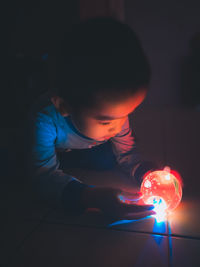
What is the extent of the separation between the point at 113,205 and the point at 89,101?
11.0 inches

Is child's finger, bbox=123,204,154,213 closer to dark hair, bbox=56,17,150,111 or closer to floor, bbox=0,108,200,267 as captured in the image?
floor, bbox=0,108,200,267

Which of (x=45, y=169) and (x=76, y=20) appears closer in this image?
(x=45, y=169)

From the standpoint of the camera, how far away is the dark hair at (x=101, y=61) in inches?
20.7

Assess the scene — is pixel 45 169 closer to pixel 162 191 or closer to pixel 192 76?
pixel 162 191

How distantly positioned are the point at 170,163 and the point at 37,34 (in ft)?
3.86

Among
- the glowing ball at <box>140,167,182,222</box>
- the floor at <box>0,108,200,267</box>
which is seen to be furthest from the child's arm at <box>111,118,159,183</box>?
the glowing ball at <box>140,167,182,222</box>

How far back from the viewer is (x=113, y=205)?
2.06 feet

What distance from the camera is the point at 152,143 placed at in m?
1.34

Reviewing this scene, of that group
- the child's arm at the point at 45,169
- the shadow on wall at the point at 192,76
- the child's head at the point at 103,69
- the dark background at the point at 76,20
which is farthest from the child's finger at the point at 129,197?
the shadow on wall at the point at 192,76

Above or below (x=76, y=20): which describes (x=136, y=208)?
below

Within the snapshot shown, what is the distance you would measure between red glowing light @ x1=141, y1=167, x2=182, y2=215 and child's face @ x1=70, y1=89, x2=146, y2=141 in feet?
0.59

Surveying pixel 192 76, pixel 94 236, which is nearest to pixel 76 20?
pixel 192 76

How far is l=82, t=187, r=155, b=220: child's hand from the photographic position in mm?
624

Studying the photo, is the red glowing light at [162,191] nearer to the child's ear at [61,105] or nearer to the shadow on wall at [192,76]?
the child's ear at [61,105]
